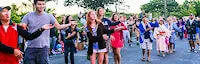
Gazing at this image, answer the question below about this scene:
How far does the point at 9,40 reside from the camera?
550 centimetres

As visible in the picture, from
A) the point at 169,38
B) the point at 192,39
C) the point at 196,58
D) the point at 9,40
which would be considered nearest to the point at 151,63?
the point at 196,58

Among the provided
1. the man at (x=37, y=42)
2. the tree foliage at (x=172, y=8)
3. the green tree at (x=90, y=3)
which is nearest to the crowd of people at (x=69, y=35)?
the man at (x=37, y=42)

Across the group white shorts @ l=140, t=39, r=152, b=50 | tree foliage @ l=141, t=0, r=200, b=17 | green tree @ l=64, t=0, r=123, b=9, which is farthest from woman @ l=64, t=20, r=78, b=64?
tree foliage @ l=141, t=0, r=200, b=17

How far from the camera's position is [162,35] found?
54.7 feet

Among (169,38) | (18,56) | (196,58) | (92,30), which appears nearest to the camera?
(18,56)

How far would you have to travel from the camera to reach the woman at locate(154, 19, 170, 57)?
53.8ft

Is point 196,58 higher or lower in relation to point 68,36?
lower

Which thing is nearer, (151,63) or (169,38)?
(151,63)

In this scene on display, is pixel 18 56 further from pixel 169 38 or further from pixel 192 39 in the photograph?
pixel 192 39

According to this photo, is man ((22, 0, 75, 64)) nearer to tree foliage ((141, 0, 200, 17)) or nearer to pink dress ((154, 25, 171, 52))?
pink dress ((154, 25, 171, 52))

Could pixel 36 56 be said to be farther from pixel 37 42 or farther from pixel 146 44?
pixel 146 44

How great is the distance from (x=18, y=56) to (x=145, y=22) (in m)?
9.46

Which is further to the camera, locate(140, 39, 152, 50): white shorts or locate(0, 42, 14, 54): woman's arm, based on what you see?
locate(140, 39, 152, 50): white shorts

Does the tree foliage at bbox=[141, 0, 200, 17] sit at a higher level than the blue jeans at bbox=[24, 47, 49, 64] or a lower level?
higher
